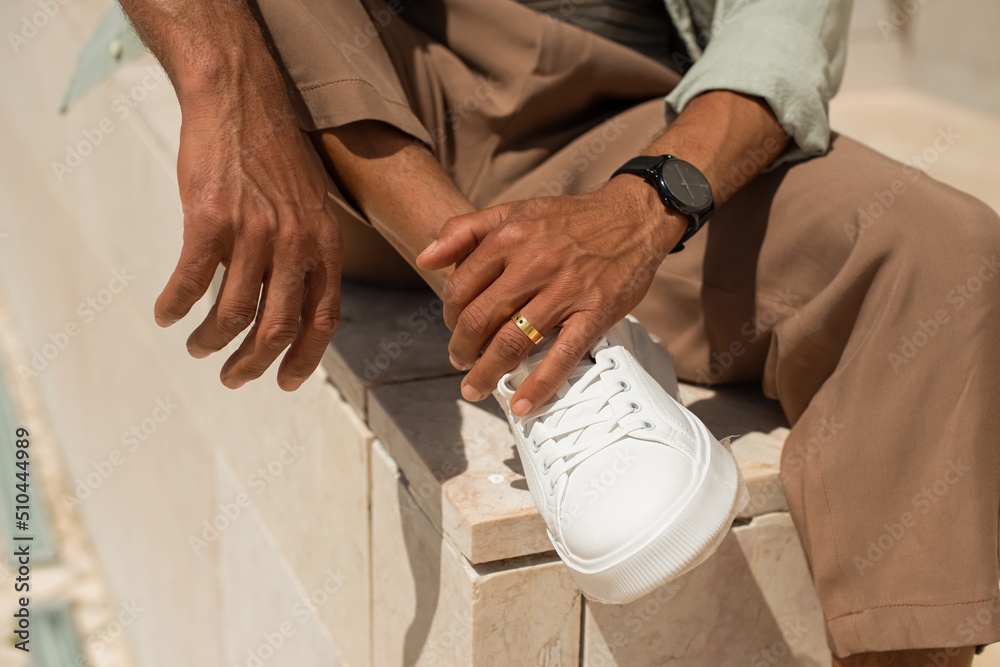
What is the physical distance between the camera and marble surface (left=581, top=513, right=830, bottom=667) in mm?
912

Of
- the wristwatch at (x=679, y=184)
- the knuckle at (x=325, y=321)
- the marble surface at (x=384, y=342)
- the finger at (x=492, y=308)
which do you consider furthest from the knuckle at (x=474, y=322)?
the marble surface at (x=384, y=342)

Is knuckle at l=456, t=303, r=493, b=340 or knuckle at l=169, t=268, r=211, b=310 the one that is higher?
knuckle at l=169, t=268, r=211, b=310

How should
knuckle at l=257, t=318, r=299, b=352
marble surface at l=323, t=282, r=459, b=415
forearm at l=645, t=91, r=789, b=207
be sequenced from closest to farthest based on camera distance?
knuckle at l=257, t=318, r=299, b=352 → forearm at l=645, t=91, r=789, b=207 → marble surface at l=323, t=282, r=459, b=415

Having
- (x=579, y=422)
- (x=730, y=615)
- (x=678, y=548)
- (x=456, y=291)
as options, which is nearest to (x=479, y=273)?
(x=456, y=291)

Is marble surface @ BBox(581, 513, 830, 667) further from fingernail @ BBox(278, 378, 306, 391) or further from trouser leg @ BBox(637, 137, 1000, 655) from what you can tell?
fingernail @ BBox(278, 378, 306, 391)

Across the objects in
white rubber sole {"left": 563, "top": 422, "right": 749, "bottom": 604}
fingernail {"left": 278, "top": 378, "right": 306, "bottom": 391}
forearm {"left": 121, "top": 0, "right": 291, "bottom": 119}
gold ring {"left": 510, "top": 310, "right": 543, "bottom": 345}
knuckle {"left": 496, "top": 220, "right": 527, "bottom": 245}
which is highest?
forearm {"left": 121, "top": 0, "right": 291, "bottom": 119}

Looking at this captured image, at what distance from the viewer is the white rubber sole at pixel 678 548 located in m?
0.68

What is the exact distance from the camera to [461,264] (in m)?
0.77

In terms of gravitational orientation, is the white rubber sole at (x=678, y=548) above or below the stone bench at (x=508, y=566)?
above

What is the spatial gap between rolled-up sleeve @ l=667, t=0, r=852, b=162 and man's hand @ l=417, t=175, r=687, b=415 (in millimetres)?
259

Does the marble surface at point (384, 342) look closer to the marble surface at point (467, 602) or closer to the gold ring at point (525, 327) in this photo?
the marble surface at point (467, 602)

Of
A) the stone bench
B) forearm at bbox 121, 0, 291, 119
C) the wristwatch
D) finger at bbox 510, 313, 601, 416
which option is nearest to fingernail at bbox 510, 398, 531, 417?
finger at bbox 510, 313, 601, 416

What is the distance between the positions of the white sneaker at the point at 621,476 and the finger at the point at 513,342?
2 centimetres

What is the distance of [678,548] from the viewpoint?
0.68m
